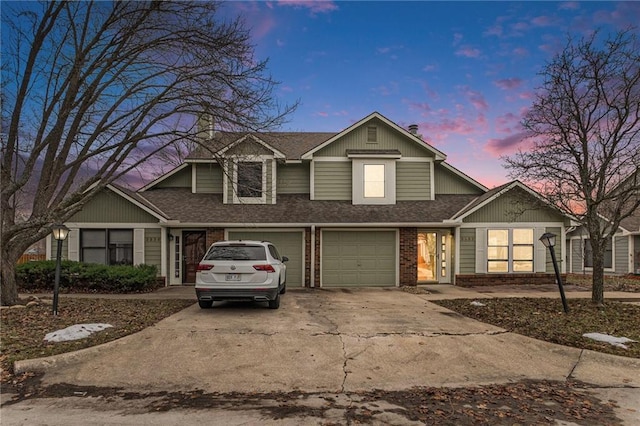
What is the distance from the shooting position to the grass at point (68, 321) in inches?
250

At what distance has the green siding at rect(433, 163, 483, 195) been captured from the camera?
1780 cm

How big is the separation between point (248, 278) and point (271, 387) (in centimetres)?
431

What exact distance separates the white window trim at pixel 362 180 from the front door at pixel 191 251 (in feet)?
21.8

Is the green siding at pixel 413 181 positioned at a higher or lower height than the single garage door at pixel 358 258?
higher

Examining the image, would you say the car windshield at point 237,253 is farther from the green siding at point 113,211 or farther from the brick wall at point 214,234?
the green siding at point 113,211

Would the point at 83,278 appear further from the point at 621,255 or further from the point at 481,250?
the point at 621,255

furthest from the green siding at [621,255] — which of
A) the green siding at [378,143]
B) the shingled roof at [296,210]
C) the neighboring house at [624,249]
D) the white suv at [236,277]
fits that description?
the white suv at [236,277]

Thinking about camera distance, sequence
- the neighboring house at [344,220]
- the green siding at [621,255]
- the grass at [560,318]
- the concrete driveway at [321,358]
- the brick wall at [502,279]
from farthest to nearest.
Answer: the green siding at [621,255] → the brick wall at [502,279] → the neighboring house at [344,220] → the grass at [560,318] → the concrete driveway at [321,358]

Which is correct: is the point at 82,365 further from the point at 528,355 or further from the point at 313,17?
the point at 313,17

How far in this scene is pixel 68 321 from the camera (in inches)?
330

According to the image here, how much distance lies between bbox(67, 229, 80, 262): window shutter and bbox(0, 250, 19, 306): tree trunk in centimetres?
511

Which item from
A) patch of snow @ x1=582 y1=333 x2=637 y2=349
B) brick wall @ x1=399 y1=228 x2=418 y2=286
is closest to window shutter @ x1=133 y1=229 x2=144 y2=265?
brick wall @ x1=399 y1=228 x2=418 y2=286

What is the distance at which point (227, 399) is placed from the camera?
4824 millimetres

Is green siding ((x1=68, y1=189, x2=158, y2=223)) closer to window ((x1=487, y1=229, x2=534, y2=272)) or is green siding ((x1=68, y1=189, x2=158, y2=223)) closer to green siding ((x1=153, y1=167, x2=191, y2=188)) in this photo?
green siding ((x1=153, y1=167, x2=191, y2=188))
